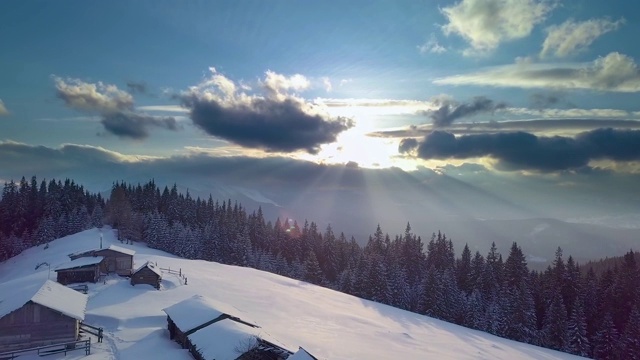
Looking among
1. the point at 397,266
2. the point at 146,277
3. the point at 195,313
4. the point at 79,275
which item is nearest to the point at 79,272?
the point at 79,275

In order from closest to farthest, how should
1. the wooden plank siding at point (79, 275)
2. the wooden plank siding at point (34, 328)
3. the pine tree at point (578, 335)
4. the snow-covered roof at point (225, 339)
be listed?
the snow-covered roof at point (225, 339), the wooden plank siding at point (34, 328), the wooden plank siding at point (79, 275), the pine tree at point (578, 335)

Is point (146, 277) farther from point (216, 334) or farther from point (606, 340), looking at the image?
point (606, 340)

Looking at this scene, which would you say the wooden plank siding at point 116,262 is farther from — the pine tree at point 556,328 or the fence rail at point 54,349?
the pine tree at point 556,328

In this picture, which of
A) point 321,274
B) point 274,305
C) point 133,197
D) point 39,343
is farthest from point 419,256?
point 133,197

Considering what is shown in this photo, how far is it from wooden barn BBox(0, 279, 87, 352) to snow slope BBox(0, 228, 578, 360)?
100 inches

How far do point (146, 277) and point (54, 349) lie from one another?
2505 cm

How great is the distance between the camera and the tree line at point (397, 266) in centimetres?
6606

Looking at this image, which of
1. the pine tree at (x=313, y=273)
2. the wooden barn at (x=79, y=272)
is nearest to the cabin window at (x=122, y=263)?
the wooden barn at (x=79, y=272)

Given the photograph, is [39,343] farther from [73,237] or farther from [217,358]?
[73,237]

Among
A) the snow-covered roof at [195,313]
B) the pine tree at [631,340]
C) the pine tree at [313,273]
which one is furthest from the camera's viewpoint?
the pine tree at [313,273]

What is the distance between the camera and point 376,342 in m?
42.8

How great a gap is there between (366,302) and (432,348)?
25702 mm

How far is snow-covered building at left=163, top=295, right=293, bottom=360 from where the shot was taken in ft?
91.0

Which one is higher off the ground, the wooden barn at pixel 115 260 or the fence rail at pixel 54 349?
the wooden barn at pixel 115 260
